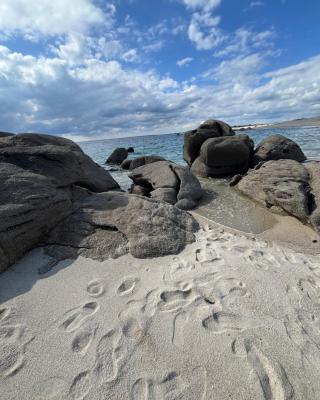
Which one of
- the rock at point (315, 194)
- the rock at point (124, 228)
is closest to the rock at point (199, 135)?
the rock at point (315, 194)

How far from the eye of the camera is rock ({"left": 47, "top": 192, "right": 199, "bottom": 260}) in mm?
3975

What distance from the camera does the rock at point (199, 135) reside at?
13.0 m

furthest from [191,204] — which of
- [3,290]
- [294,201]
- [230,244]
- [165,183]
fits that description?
[3,290]

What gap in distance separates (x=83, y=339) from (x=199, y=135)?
467 inches

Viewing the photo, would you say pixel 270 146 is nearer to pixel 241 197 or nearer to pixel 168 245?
pixel 241 197

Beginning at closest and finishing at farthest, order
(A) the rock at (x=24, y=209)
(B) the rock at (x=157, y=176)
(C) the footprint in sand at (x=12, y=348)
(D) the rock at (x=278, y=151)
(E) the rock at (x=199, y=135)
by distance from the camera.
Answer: (C) the footprint in sand at (x=12, y=348) → (A) the rock at (x=24, y=209) → (B) the rock at (x=157, y=176) → (D) the rock at (x=278, y=151) → (E) the rock at (x=199, y=135)

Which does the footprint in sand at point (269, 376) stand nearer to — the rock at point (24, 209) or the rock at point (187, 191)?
the rock at point (24, 209)

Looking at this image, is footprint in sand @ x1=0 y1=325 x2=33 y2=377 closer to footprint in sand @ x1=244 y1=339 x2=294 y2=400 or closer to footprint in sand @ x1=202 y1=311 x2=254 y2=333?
footprint in sand @ x1=202 y1=311 x2=254 y2=333

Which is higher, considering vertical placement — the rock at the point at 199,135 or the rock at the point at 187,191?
the rock at the point at 199,135

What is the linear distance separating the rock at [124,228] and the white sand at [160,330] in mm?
305

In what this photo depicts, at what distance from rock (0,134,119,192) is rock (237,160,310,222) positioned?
4636mm

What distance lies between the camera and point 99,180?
271 inches

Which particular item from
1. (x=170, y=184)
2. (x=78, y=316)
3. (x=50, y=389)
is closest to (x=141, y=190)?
(x=170, y=184)

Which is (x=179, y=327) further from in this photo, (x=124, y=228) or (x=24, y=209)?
(x=24, y=209)
